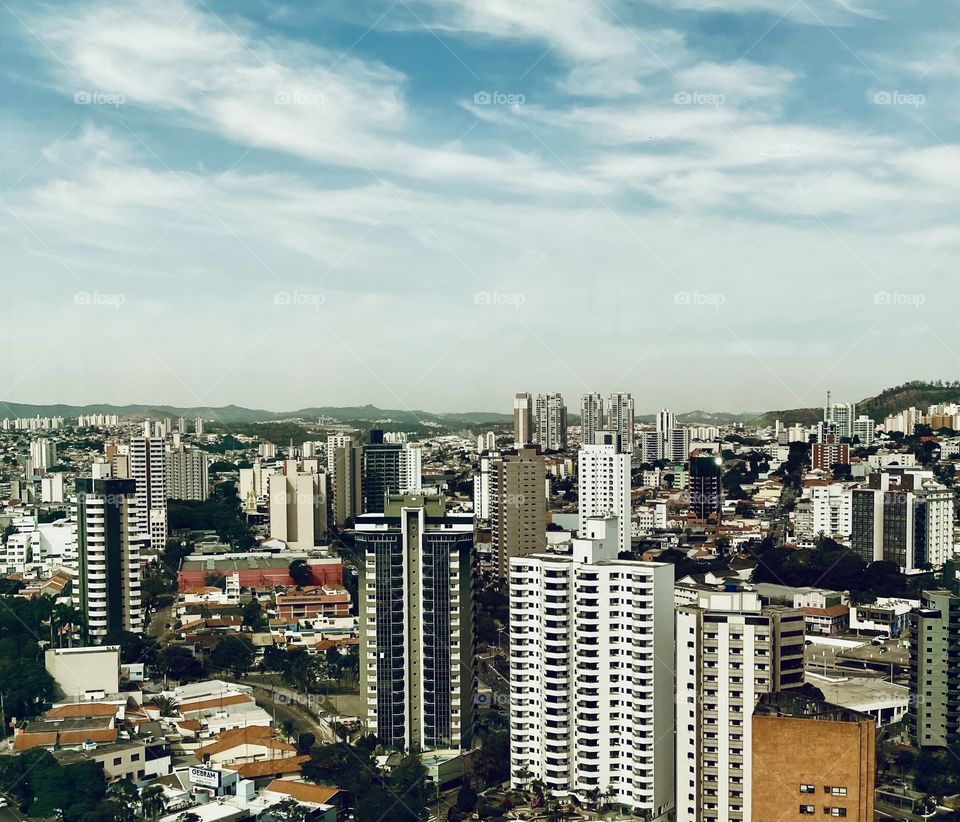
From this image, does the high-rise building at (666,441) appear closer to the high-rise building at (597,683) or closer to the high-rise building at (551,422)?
the high-rise building at (551,422)

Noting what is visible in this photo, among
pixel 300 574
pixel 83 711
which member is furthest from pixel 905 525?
pixel 83 711

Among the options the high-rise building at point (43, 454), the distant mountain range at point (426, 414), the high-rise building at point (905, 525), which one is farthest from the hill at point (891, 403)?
the high-rise building at point (43, 454)

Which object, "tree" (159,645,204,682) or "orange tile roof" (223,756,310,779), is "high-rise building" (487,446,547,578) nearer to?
"tree" (159,645,204,682)

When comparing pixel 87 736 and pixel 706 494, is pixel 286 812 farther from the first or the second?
pixel 706 494

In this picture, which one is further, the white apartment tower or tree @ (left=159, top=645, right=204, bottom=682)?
the white apartment tower

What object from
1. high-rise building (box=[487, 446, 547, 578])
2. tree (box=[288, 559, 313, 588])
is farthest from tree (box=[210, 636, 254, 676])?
high-rise building (box=[487, 446, 547, 578])

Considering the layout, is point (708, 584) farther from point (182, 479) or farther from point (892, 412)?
point (892, 412)
